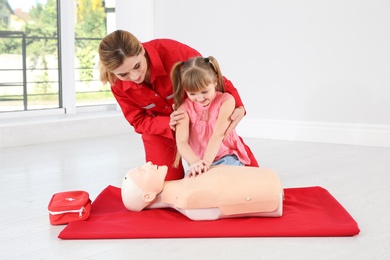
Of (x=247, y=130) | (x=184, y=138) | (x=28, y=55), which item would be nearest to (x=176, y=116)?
(x=184, y=138)

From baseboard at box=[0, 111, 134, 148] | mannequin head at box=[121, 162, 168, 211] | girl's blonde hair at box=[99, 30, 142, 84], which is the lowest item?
baseboard at box=[0, 111, 134, 148]

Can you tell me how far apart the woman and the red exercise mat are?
1.30 ft

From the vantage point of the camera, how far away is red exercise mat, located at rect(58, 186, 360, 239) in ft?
6.25

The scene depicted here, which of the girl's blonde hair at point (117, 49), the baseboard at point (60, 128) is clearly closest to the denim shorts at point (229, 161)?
the girl's blonde hair at point (117, 49)

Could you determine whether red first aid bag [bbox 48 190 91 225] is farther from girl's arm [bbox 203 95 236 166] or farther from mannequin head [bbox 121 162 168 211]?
girl's arm [bbox 203 95 236 166]

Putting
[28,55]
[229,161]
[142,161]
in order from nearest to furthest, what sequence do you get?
1. [229,161]
2. [142,161]
3. [28,55]

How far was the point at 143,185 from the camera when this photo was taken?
214cm

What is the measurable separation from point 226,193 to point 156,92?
0.61 metres

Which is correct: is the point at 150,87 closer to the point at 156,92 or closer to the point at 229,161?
the point at 156,92

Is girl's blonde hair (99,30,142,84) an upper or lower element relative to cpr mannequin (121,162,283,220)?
upper

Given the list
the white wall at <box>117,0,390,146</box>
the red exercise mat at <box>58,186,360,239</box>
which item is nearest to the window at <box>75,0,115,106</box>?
the white wall at <box>117,0,390,146</box>

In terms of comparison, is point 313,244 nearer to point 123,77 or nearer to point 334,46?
point 123,77

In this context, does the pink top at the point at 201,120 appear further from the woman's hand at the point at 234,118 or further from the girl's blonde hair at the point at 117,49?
the girl's blonde hair at the point at 117,49

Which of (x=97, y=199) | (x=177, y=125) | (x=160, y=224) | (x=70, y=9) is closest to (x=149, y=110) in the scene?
(x=177, y=125)
